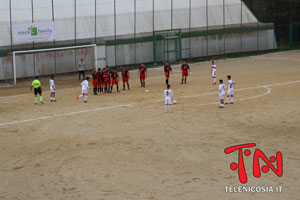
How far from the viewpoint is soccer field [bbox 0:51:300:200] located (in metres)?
18.8

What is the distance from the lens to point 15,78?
142ft

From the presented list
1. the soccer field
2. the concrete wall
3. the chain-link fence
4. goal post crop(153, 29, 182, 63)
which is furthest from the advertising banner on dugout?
goal post crop(153, 29, 182, 63)

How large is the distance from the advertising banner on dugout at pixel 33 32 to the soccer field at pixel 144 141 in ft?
18.3

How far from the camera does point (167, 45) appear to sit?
176 feet

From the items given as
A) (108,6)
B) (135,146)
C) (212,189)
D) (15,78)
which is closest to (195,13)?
(108,6)

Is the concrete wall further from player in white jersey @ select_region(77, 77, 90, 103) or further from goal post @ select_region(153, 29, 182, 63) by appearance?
player in white jersey @ select_region(77, 77, 90, 103)

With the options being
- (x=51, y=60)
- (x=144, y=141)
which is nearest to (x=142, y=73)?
(x=51, y=60)

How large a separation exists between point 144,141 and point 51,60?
23786mm

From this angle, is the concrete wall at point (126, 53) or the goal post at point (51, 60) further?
the concrete wall at point (126, 53)

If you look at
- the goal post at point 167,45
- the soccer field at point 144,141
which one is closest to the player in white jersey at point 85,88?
the soccer field at point 144,141

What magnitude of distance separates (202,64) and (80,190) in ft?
118

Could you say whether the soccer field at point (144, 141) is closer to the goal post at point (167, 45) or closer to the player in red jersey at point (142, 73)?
the player in red jersey at point (142, 73)

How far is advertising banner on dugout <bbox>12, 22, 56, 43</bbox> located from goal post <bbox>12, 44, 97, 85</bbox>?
1007mm

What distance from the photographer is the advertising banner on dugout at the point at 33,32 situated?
44438 mm
